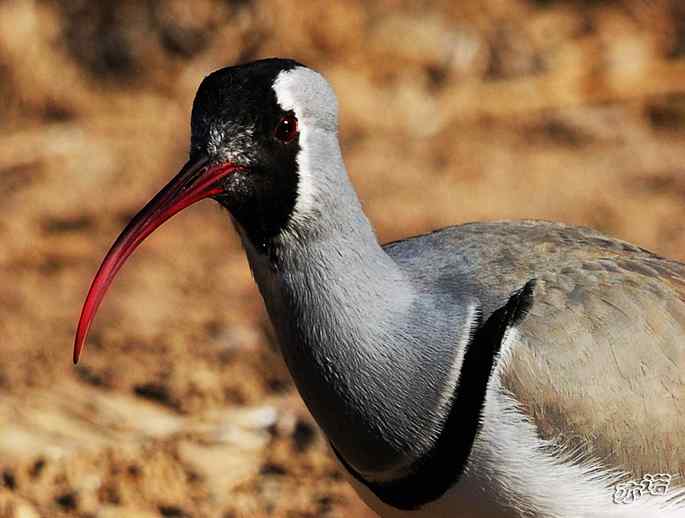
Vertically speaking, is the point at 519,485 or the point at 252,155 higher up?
the point at 252,155

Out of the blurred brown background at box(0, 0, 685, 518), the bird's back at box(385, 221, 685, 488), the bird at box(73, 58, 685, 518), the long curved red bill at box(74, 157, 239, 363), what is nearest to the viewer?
the long curved red bill at box(74, 157, 239, 363)

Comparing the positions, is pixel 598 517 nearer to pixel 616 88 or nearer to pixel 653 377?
pixel 653 377

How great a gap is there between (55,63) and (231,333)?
257cm

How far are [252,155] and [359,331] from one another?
0.57 meters

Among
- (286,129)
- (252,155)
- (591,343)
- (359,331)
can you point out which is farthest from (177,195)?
(591,343)

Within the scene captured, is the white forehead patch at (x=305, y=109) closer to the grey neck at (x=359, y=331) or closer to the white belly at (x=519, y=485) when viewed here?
the grey neck at (x=359, y=331)

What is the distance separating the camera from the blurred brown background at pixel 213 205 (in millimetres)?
5246

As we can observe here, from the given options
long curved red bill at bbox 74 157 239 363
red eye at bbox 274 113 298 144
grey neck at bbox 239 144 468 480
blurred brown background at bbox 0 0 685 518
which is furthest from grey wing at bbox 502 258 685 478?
blurred brown background at bbox 0 0 685 518

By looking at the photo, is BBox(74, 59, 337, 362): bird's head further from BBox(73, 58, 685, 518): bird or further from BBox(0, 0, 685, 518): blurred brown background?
BBox(0, 0, 685, 518): blurred brown background

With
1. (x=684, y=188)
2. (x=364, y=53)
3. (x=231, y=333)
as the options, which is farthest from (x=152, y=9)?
(x=684, y=188)

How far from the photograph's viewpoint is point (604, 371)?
3.45 meters

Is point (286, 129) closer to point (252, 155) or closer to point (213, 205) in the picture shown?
point (252, 155)

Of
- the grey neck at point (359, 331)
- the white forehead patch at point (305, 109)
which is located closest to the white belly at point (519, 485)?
the grey neck at point (359, 331)

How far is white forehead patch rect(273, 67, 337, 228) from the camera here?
3.24 meters
